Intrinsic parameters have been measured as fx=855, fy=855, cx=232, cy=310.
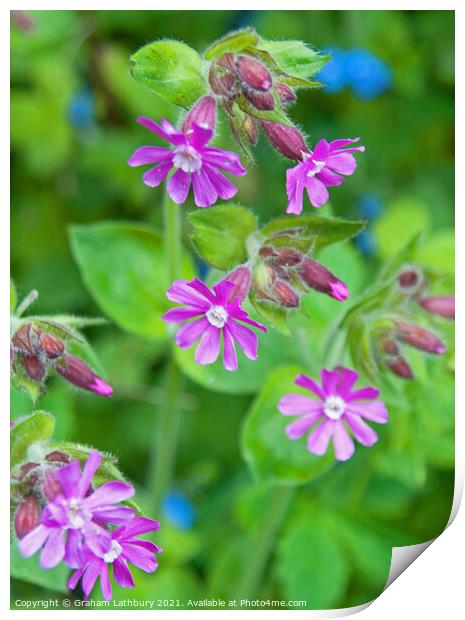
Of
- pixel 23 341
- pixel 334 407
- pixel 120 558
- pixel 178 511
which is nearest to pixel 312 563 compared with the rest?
pixel 178 511

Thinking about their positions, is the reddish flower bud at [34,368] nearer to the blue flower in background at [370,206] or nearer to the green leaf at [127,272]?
the green leaf at [127,272]

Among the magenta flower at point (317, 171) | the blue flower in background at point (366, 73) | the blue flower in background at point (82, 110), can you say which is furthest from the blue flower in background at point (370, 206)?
the magenta flower at point (317, 171)

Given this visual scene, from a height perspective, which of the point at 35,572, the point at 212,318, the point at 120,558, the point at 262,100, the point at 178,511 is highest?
the point at 262,100

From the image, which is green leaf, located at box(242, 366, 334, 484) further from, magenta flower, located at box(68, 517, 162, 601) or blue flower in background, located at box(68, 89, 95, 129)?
blue flower in background, located at box(68, 89, 95, 129)

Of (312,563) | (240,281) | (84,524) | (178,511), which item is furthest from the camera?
(178,511)

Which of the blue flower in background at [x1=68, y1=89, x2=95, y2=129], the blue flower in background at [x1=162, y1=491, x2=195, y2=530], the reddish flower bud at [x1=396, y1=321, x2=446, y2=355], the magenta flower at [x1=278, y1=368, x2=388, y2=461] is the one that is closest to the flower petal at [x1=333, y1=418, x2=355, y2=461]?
the magenta flower at [x1=278, y1=368, x2=388, y2=461]

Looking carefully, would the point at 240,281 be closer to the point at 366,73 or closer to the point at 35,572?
the point at 35,572
